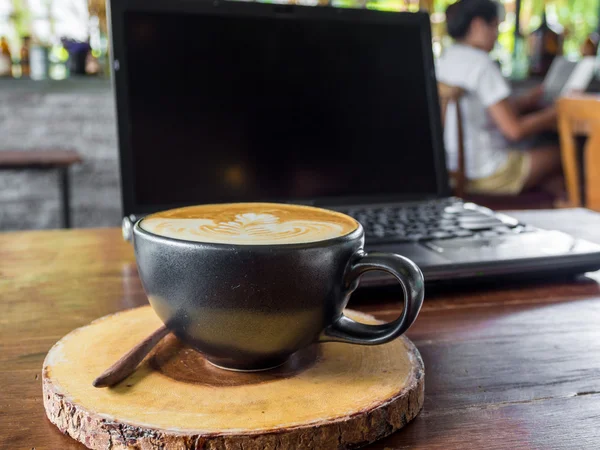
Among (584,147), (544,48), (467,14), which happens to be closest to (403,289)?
(584,147)

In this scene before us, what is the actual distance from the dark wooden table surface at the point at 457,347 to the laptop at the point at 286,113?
0.14 metres

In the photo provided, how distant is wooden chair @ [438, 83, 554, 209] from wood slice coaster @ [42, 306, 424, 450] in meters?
2.05

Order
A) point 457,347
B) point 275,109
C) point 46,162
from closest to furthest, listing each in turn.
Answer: point 457,347 → point 275,109 → point 46,162

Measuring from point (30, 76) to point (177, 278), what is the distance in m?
3.13

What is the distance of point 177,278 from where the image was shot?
37cm

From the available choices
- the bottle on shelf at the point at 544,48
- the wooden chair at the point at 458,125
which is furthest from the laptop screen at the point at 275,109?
the bottle on shelf at the point at 544,48

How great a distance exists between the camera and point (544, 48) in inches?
145

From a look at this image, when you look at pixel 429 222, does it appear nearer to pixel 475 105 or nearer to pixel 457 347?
pixel 457 347

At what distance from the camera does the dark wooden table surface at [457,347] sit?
13.9 inches

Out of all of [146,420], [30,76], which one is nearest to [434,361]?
[146,420]

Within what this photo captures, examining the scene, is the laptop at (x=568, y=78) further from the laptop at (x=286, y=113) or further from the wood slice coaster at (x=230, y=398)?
the wood slice coaster at (x=230, y=398)

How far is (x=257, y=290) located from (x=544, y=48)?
3806 mm

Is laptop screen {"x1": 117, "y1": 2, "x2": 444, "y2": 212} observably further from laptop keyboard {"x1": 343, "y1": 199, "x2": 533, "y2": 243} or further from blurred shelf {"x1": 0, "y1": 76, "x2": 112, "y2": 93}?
blurred shelf {"x1": 0, "y1": 76, "x2": 112, "y2": 93}

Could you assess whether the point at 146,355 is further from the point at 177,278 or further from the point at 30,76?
the point at 30,76
